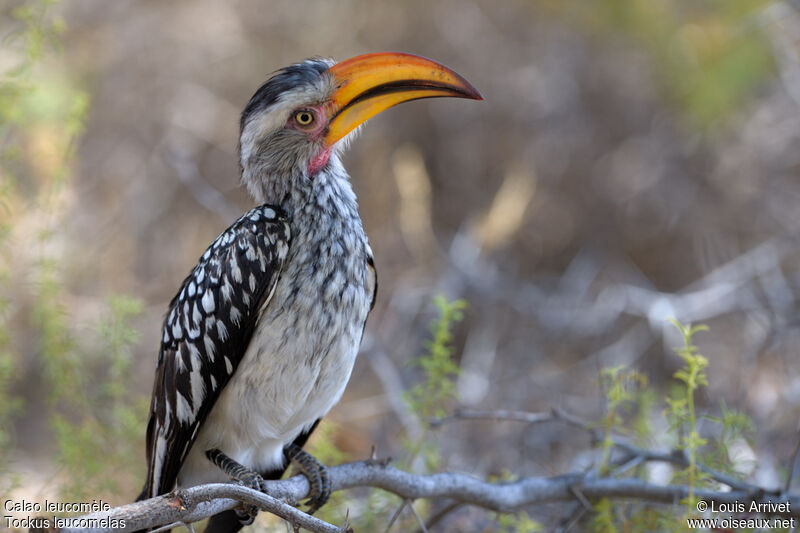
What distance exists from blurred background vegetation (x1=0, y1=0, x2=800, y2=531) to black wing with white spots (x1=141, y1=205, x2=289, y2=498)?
57.8 inches

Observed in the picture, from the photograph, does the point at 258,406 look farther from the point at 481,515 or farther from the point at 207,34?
the point at 207,34

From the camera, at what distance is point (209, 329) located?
2.59 m

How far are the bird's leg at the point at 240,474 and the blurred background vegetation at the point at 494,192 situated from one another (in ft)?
4.61

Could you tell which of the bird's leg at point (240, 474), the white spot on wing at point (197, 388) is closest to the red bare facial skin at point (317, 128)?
the white spot on wing at point (197, 388)

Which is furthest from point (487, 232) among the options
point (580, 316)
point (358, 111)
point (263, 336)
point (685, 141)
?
point (263, 336)

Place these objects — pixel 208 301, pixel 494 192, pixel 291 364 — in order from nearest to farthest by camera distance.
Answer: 1. pixel 291 364
2. pixel 208 301
3. pixel 494 192

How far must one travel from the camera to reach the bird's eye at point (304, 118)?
9.14 feet

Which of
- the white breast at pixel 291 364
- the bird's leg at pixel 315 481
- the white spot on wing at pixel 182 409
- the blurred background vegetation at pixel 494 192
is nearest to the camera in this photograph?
the white breast at pixel 291 364

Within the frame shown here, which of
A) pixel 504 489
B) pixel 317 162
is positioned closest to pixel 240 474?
pixel 504 489

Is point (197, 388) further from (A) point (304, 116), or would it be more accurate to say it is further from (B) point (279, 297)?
(A) point (304, 116)

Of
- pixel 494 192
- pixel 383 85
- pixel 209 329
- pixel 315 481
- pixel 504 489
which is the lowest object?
pixel 504 489

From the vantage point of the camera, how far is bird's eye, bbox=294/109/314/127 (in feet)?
9.14

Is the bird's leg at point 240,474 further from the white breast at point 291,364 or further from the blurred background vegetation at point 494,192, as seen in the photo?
the blurred background vegetation at point 494,192

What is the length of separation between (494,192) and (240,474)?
420 centimetres
